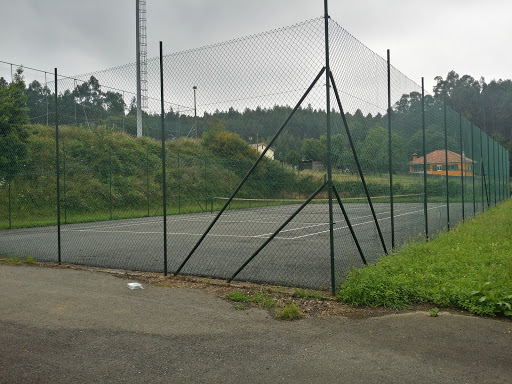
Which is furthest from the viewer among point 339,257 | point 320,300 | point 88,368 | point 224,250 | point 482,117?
point 482,117

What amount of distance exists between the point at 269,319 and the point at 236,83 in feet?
10.9

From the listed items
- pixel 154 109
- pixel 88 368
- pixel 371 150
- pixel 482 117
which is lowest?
pixel 88 368

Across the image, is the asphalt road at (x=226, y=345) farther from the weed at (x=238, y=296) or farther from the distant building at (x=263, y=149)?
the distant building at (x=263, y=149)

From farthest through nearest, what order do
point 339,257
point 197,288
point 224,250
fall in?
point 224,250 → point 339,257 → point 197,288

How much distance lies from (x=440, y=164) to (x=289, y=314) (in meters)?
7.25

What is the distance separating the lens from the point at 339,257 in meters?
6.08

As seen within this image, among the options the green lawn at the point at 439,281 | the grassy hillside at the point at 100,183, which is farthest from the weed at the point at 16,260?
the grassy hillside at the point at 100,183

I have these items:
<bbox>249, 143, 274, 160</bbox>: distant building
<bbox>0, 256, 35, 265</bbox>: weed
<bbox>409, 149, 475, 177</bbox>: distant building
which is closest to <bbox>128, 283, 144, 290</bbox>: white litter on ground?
<bbox>249, 143, 274, 160</bbox>: distant building

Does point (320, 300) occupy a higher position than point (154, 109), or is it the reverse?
point (154, 109)

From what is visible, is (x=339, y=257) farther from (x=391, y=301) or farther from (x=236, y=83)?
(x=236, y=83)

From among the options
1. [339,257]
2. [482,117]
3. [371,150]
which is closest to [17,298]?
[339,257]

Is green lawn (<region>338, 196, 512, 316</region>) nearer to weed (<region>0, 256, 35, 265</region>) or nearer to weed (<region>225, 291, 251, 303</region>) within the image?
weed (<region>225, 291, 251, 303</region>)

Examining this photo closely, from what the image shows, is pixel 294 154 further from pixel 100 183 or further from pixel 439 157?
pixel 100 183

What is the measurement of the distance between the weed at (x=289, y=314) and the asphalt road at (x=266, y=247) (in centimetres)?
101
